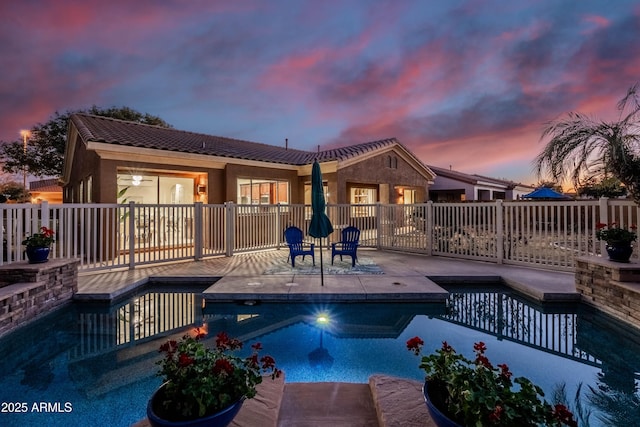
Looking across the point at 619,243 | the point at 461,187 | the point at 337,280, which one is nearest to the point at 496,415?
the point at 337,280

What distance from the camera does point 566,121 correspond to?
4977 mm

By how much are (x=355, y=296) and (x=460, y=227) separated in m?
4.53

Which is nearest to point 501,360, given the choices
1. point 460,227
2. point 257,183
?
point 460,227

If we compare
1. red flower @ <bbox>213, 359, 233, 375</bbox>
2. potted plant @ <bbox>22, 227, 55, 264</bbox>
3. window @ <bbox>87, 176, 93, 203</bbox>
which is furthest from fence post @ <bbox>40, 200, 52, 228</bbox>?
red flower @ <bbox>213, 359, 233, 375</bbox>

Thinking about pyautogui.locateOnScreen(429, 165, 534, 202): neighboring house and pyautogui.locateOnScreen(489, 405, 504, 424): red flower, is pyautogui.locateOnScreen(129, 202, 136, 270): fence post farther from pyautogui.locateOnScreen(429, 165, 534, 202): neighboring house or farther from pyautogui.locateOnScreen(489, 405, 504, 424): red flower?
pyautogui.locateOnScreen(429, 165, 534, 202): neighboring house

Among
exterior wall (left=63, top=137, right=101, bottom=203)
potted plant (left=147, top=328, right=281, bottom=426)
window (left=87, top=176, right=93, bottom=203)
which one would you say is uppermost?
exterior wall (left=63, top=137, right=101, bottom=203)

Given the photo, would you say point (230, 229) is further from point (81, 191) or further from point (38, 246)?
point (81, 191)

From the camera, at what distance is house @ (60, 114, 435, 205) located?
8102 mm

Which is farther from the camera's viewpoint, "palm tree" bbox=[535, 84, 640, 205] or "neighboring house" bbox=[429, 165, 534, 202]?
"neighboring house" bbox=[429, 165, 534, 202]

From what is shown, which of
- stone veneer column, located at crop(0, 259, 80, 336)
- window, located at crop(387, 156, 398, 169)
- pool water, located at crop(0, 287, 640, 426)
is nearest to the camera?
pool water, located at crop(0, 287, 640, 426)

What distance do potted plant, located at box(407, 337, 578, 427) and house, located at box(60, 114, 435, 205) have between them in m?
8.95

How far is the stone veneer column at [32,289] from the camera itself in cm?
377

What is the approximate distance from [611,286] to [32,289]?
817 cm

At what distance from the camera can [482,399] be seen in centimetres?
129
